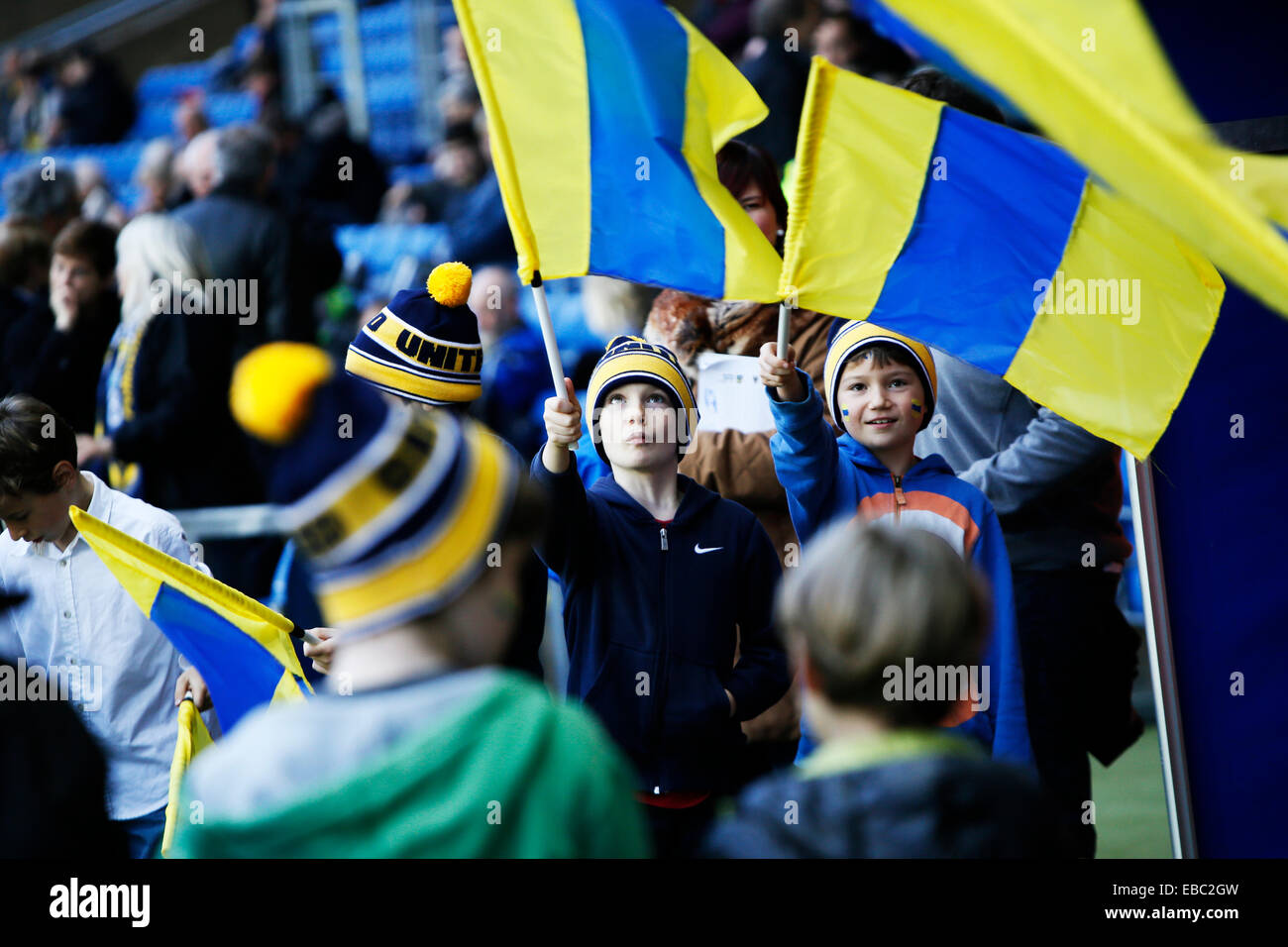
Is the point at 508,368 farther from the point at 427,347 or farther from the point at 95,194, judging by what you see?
the point at 95,194

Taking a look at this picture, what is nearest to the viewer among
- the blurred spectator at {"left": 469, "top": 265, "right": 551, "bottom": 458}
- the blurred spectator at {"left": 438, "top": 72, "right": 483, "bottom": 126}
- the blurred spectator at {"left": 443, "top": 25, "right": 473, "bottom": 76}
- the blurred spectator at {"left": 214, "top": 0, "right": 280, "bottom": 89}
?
the blurred spectator at {"left": 469, "top": 265, "right": 551, "bottom": 458}

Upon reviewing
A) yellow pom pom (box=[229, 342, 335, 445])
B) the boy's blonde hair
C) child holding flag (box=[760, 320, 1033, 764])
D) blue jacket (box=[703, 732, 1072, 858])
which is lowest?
blue jacket (box=[703, 732, 1072, 858])

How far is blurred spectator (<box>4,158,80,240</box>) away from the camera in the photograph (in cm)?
688

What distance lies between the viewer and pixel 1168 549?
3.92 m

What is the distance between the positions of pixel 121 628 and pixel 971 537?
2.25m

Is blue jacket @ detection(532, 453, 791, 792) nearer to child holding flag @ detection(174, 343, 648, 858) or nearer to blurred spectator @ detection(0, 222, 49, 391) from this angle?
child holding flag @ detection(174, 343, 648, 858)

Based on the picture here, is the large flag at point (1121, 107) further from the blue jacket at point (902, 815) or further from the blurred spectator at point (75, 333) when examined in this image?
the blurred spectator at point (75, 333)

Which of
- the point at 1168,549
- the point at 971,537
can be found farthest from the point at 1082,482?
the point at 971,537

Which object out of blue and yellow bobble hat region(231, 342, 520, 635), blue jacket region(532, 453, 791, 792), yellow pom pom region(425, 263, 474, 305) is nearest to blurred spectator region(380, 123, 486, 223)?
yellow pom pom region(425, 263, 474, 305)

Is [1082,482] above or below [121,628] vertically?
above

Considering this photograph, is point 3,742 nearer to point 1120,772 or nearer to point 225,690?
point 225,690

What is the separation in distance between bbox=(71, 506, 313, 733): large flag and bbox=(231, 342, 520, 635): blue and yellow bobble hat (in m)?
1.49

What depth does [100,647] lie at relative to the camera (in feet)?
12.0
